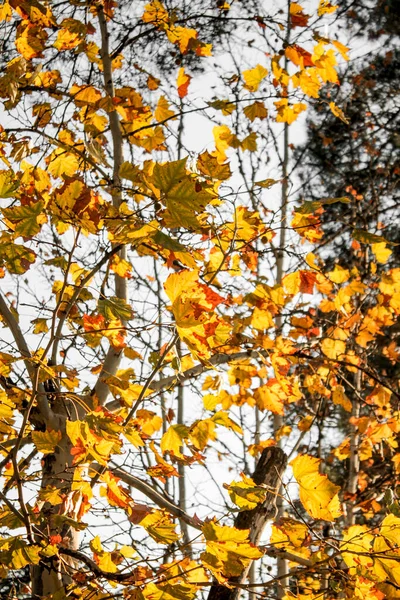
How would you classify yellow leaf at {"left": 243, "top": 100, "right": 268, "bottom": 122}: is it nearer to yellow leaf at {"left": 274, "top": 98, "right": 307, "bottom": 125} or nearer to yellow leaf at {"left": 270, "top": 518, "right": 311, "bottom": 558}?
yellow leaf at {"left": 274, "top": 98, "right": 307, "bottom": 125}

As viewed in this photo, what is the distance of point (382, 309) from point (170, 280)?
2.43 metres

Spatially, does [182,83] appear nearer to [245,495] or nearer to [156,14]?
[156,14]

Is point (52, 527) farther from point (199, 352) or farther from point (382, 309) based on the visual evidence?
point (382, 309)

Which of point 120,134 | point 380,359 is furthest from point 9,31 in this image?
point 380,359

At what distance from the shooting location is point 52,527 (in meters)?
1.71

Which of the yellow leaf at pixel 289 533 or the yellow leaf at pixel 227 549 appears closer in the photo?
the yellow leaf at pixel 227 549

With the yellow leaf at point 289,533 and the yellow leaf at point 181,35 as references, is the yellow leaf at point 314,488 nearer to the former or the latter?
the yellow leaf at point 289,533

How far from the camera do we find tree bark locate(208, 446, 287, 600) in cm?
178

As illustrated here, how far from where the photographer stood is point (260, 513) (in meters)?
1.86

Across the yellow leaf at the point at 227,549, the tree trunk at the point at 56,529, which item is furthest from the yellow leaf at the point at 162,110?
the yellow leaf at the point at 227,549

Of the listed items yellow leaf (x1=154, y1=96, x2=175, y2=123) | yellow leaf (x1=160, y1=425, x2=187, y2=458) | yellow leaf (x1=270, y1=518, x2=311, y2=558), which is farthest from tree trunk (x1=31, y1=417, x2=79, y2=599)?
yellow leaf (x1=154, y1=96, x2=175, y2=123)

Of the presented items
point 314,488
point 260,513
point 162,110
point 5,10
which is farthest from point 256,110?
point 314,488

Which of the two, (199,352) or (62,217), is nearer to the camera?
(199,352)

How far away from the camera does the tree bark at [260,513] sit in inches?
70.2
